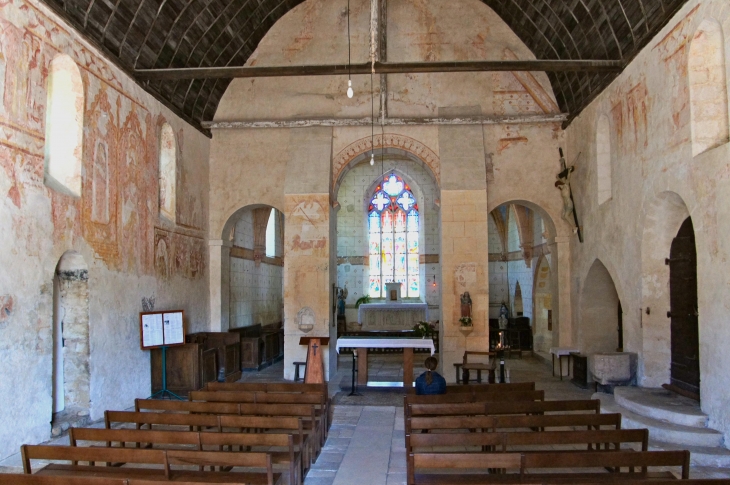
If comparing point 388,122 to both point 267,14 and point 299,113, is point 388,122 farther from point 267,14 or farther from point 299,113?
point 267,14

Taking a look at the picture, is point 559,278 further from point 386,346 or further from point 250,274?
point 250,274

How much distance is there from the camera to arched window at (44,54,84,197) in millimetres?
8719

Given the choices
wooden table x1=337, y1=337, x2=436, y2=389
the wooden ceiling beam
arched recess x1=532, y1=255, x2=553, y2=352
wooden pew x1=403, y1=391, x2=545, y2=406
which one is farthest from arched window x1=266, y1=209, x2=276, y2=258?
wooden pew x1=403, y1=391, x2=545, y2=406

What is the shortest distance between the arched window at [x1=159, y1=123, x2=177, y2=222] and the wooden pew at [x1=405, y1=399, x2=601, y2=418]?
791cm

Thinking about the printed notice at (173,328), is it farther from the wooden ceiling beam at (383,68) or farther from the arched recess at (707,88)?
the arched recess at (707,88)

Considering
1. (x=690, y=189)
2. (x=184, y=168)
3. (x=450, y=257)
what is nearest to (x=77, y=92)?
(x=184, y=168)

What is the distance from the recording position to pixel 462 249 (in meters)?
13.4

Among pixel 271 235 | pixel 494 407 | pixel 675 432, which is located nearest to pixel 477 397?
pixel 494 407

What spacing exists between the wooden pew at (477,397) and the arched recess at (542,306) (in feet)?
31.6

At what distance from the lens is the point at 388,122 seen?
14039mm

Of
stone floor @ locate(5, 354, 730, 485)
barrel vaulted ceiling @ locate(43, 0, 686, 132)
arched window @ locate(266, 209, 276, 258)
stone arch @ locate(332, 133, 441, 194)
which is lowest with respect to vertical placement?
stone floor @ locate(5, 354, 730, 485)

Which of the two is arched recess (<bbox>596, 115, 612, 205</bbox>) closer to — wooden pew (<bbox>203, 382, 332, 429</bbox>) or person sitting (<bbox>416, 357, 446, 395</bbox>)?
person sitting (<bbox>416, 357, 446, 395</bbox>)

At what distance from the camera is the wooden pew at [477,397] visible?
23.0ft

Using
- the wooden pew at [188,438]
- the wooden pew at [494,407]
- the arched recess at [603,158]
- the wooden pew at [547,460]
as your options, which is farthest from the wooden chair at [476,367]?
the wooden pew at [547,460]
